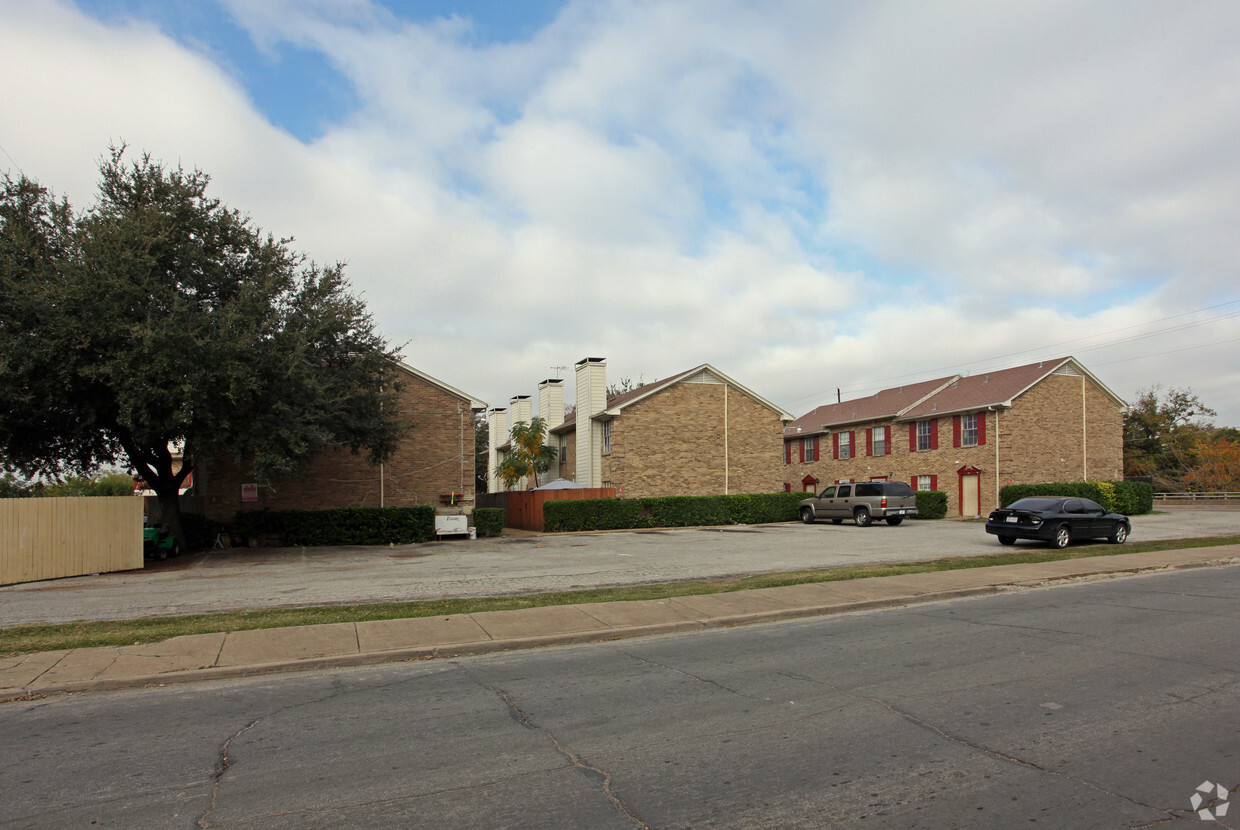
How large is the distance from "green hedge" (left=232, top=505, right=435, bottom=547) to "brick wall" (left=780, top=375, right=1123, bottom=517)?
20.0 m

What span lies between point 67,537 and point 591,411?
2234 centimetres

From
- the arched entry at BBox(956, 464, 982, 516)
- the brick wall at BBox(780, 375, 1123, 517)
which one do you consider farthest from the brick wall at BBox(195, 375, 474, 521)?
the arched entry at BBox(956, 464, 982, 516)

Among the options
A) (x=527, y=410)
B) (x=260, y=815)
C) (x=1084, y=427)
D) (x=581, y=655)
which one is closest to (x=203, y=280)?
(x=581, y=655)

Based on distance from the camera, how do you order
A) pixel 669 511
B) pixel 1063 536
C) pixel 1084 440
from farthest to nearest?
pixel 1084 440 → pixel 669 511 → pixel 1063 536

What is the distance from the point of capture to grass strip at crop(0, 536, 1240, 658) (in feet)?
31.0

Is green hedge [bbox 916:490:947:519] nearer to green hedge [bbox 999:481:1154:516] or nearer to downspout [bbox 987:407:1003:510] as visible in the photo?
green hedge [bbox 999:481:1154:516]

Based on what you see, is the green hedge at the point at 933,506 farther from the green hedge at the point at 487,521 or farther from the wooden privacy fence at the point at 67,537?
the wooden privacy fence at the point at 67,537

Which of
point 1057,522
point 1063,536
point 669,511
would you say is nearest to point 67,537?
point 669,511

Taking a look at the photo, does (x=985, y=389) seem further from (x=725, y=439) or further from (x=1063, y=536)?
(x=1063, y=536)

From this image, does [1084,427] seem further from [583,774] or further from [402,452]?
[583,774]

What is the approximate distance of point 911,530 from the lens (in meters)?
27.7

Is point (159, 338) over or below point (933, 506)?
over

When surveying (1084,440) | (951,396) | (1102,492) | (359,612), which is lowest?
(359,612)

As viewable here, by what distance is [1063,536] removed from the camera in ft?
66.9
